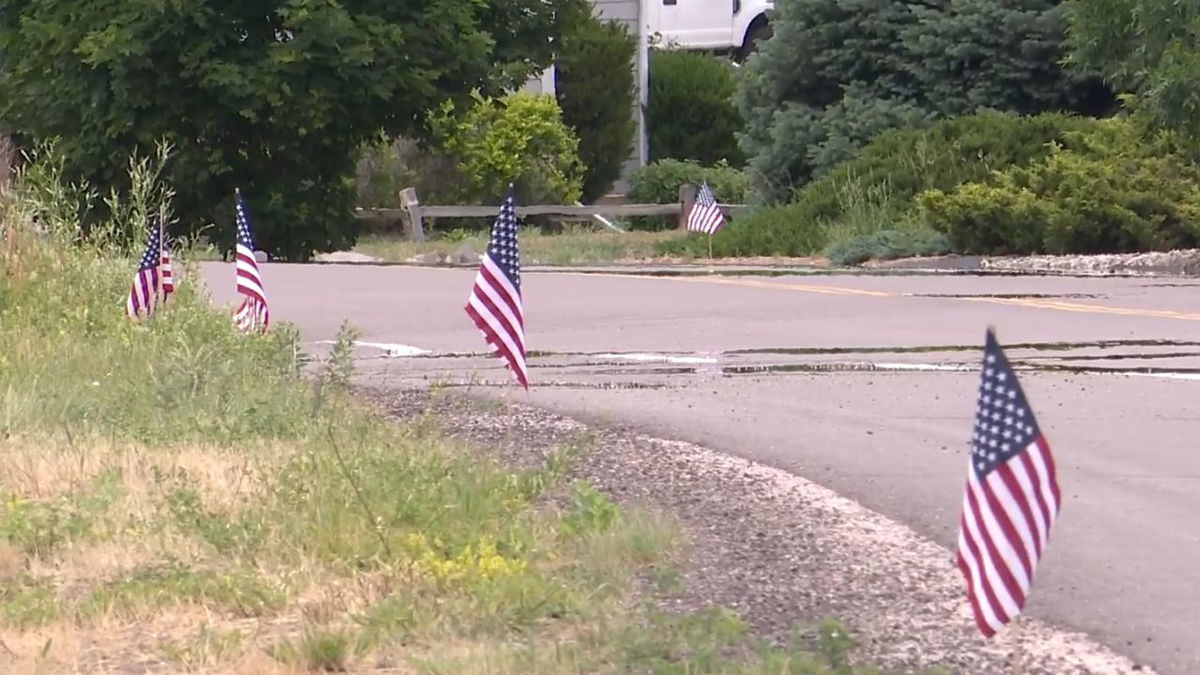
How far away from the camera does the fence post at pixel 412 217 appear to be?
1521 inches

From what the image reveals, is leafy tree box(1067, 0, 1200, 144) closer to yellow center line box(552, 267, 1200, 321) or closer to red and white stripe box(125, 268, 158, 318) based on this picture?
yellow center line box(552, 267, 1200, 321)

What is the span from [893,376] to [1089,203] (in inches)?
446

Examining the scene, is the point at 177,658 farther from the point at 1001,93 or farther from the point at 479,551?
the point at 1001,93

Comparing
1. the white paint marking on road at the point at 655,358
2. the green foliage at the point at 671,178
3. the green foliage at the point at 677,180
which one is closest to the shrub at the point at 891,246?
the white paint marking on road at the point at 655,358

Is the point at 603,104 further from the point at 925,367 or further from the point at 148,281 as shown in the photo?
the point at 148,281

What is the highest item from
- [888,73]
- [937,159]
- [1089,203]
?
[888,73]

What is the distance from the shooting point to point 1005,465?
5.39 m

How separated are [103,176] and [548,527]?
58.9ft

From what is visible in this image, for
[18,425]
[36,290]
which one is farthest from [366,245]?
[18,425]

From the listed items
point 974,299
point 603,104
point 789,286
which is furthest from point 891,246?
point 603,104

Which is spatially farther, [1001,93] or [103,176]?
[1001,93]

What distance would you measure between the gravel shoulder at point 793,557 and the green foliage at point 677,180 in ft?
104

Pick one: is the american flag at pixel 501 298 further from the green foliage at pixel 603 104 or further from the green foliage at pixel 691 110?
the green foliage at pixel 691 110

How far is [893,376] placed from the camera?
1291cm
